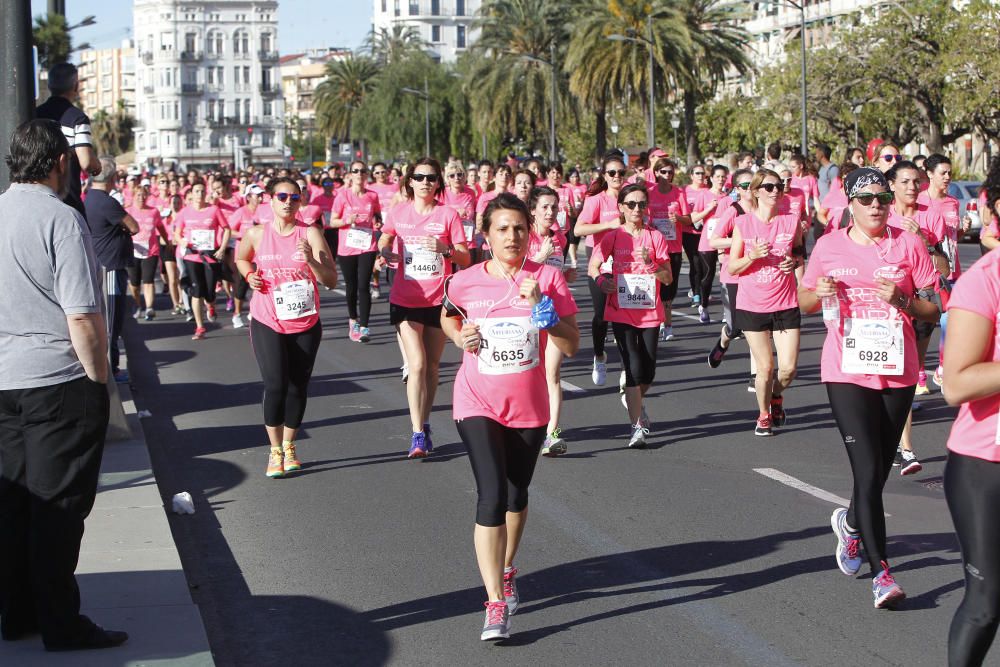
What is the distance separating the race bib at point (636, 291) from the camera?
9.87 m

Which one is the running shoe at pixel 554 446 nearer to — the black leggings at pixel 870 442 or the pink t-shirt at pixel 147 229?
the black leggings at pixel 870 442

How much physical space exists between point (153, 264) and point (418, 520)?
12.9 meters

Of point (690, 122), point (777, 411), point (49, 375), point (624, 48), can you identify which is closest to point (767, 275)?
point (777, 411)

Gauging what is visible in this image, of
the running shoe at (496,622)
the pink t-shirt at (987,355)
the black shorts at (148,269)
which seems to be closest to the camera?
the pink t-shirt at (987,355)

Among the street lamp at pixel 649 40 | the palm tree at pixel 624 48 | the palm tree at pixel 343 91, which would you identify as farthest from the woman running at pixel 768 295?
the palm tree at pixel 343 91

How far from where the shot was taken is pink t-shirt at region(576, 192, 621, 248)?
12.3 meters

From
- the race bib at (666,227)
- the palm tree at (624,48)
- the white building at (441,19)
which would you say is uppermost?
the white building at (441,19)

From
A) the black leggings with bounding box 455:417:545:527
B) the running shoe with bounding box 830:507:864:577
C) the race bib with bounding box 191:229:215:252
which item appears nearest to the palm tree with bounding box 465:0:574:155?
the race bib with bounding box 191:229:215:252

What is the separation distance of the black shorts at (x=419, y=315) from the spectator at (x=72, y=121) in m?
2.27

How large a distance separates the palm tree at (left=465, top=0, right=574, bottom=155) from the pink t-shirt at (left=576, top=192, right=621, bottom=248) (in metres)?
44.6

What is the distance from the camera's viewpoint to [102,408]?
5.27m

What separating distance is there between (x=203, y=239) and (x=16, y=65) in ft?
30.6

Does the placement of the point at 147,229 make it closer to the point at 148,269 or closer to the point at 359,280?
the point at 148,269

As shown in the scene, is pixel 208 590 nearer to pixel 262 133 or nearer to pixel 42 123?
pixel 42 123
